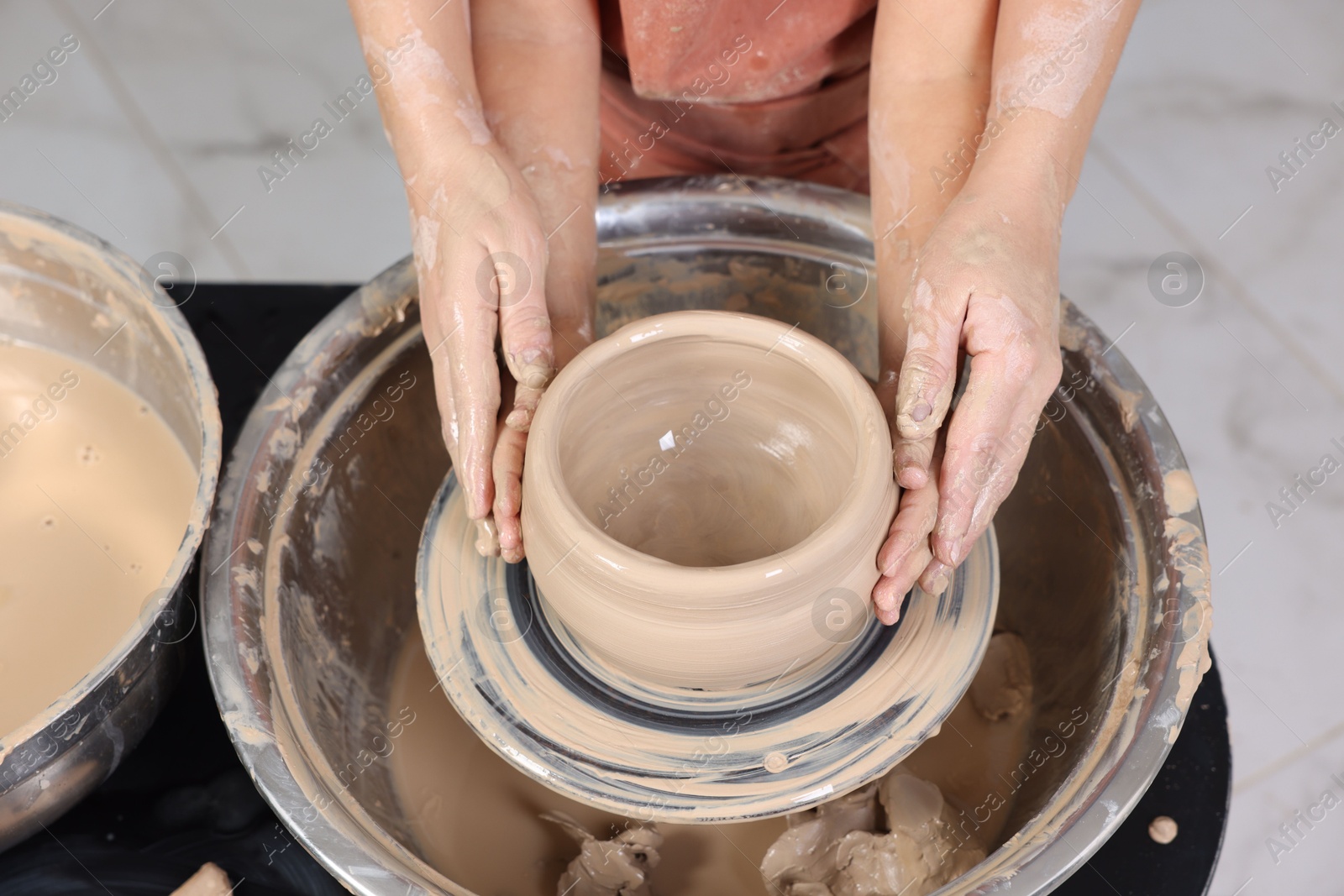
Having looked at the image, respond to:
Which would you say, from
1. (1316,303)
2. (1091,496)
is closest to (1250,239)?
(1316,303)

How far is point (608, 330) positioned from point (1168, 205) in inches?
72.1

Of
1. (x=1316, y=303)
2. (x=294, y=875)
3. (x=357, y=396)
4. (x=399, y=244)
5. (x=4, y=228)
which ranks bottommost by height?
(x=1316, y=303)

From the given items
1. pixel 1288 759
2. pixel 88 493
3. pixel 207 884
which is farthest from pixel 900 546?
pixel 1288 759

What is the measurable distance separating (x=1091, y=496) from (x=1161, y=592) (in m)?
0.19

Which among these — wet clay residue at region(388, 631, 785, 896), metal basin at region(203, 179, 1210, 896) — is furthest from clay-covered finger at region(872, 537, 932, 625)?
wet clay residue at region(388, 631, 785, 896)

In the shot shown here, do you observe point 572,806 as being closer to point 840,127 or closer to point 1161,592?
point 1161,592

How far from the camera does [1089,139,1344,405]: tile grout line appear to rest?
2.51 metres

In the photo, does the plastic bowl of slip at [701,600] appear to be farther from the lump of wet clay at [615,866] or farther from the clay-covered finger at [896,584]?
the lump of wet clay at [615,866]

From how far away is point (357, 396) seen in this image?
1407 millimetres

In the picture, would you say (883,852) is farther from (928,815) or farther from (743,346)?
(743,346)

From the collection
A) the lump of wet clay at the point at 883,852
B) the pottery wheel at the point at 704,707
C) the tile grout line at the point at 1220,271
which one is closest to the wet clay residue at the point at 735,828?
the lump of wet clay at the point at 883,852

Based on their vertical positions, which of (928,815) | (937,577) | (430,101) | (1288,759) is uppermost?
(430,101)

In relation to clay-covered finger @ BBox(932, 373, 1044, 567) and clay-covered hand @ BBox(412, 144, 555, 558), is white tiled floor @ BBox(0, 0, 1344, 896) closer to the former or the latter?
clay-covered finger @ BBox(932, 373, 1044, 567)

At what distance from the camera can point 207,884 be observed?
1.21m
